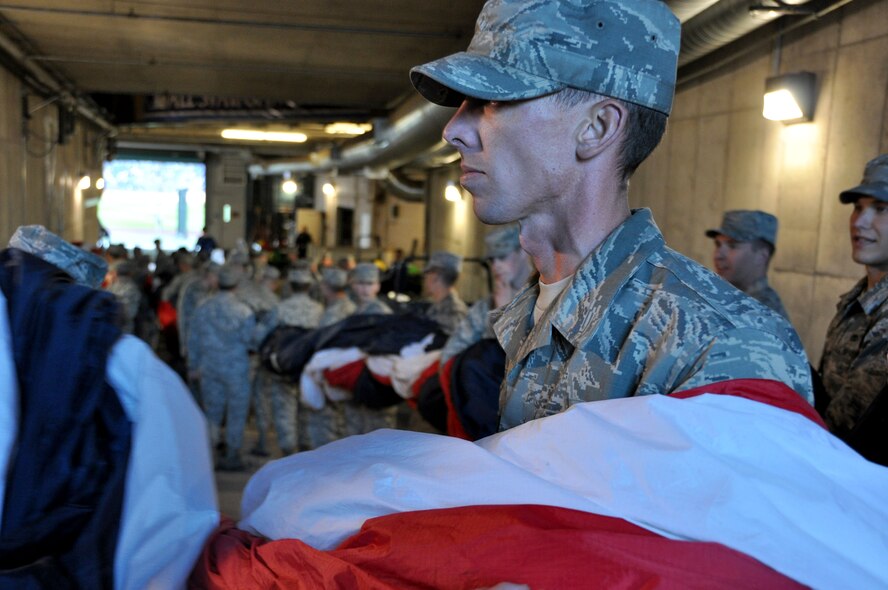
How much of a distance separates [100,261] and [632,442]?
3.49 metres

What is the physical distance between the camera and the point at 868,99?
446cm

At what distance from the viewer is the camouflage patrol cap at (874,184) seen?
284cm

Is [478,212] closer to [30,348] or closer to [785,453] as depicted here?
[785,453]

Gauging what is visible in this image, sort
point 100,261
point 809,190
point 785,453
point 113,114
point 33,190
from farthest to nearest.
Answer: point 113,114
point 33,190
point 809,190
point 100,261
point 785,453

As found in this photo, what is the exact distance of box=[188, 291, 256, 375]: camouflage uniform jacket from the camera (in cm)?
784

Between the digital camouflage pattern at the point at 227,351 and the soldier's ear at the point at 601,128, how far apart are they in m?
7.04

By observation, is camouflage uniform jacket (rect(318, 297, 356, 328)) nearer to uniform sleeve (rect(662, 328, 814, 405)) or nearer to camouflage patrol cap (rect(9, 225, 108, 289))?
camouflage patrol cap (rect(9, 225, 108, 289))

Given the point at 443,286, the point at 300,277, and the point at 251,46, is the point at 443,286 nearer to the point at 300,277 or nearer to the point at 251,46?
the point at 300,277

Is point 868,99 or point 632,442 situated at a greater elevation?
point 868,99

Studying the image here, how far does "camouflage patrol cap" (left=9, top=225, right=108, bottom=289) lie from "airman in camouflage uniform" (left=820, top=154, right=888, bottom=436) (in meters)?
3.14

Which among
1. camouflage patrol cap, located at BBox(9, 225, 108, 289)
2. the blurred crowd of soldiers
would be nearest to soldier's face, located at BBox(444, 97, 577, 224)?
camouflage patrol cap, located at BBox(9, 225, 108, 289)

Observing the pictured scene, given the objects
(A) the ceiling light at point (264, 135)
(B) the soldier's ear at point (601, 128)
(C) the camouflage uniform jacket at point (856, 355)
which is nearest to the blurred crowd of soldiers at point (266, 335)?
(C) the camouflage uniform jacket at point (856, 355)

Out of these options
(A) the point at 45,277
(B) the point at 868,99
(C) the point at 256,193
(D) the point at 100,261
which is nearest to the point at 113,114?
(C) the point at 256,193

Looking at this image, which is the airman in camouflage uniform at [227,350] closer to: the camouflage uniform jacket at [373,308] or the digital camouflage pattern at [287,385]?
the digital camouflage pattern at [287,385]
